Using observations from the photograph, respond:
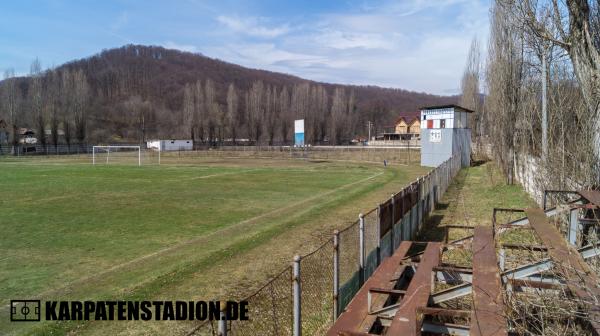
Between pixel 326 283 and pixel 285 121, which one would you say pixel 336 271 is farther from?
pixel 285 121

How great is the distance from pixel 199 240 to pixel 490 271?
807 cm

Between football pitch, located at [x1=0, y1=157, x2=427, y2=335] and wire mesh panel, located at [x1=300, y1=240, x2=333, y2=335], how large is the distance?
99 centimetres

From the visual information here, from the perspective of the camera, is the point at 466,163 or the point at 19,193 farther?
the point at 466,163

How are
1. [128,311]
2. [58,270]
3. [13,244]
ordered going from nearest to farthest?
[128,311] → [58,270] → [13,244]

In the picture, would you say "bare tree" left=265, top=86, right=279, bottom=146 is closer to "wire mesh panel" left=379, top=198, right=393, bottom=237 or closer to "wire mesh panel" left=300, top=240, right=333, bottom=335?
"wire mesh panel" left=379, top=198, right=393, bottom=237

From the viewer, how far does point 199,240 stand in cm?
1134

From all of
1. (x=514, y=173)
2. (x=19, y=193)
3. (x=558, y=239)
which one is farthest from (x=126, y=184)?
(x=558, y=239)

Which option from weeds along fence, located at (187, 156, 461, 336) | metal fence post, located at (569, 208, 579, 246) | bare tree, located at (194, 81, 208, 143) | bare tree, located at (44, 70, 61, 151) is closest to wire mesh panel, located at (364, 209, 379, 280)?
weeds along fence, located at (187, 156, 461, 336)

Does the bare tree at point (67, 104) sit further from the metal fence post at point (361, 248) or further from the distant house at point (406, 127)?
the metal fence post at point (361, 248)

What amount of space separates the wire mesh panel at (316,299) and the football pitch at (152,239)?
989mm

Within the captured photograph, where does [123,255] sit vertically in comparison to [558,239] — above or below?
below

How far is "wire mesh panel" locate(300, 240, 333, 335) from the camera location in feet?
19.4

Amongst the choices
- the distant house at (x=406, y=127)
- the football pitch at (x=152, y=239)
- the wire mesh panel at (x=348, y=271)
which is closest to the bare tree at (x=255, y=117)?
the distant house at (x=406, y=127)

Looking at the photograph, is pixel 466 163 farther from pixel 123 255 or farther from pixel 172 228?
pixel 123 255
